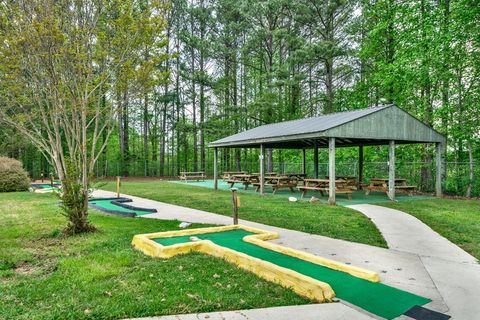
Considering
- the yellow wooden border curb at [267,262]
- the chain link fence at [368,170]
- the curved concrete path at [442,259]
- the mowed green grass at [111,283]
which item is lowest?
the curved concrete path at [442,259]

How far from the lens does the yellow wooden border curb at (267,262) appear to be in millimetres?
3336

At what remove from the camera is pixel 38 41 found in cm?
567

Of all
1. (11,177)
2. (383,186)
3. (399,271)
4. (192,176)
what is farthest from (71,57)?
(192,176)

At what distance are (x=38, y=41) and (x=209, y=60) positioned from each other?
2503 centimetres

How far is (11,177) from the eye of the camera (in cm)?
1608

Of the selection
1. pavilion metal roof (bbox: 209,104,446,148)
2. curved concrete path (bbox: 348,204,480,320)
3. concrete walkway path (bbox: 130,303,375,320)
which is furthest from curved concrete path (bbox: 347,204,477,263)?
pavilion metal roof (bbox: 209,104,446,148)

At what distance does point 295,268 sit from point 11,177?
1670 cm

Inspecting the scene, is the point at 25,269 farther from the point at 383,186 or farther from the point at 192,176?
the point at 192,176

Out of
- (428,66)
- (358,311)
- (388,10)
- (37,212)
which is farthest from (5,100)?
(388,10)

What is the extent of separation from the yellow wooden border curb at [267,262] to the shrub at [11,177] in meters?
14.0

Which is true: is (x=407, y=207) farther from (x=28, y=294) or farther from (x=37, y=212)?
(x=37, y=212)

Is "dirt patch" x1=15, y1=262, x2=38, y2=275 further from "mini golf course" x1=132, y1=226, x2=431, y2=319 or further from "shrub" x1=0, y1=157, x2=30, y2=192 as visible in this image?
"shrub" x1=0, y1=157, x2=30, y2=192

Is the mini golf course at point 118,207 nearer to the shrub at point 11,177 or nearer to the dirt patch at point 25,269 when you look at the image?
the dirt patch at point 25,269

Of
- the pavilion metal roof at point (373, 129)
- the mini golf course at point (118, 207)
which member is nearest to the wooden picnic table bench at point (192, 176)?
the pavilion metal roof at point (373, 129)
